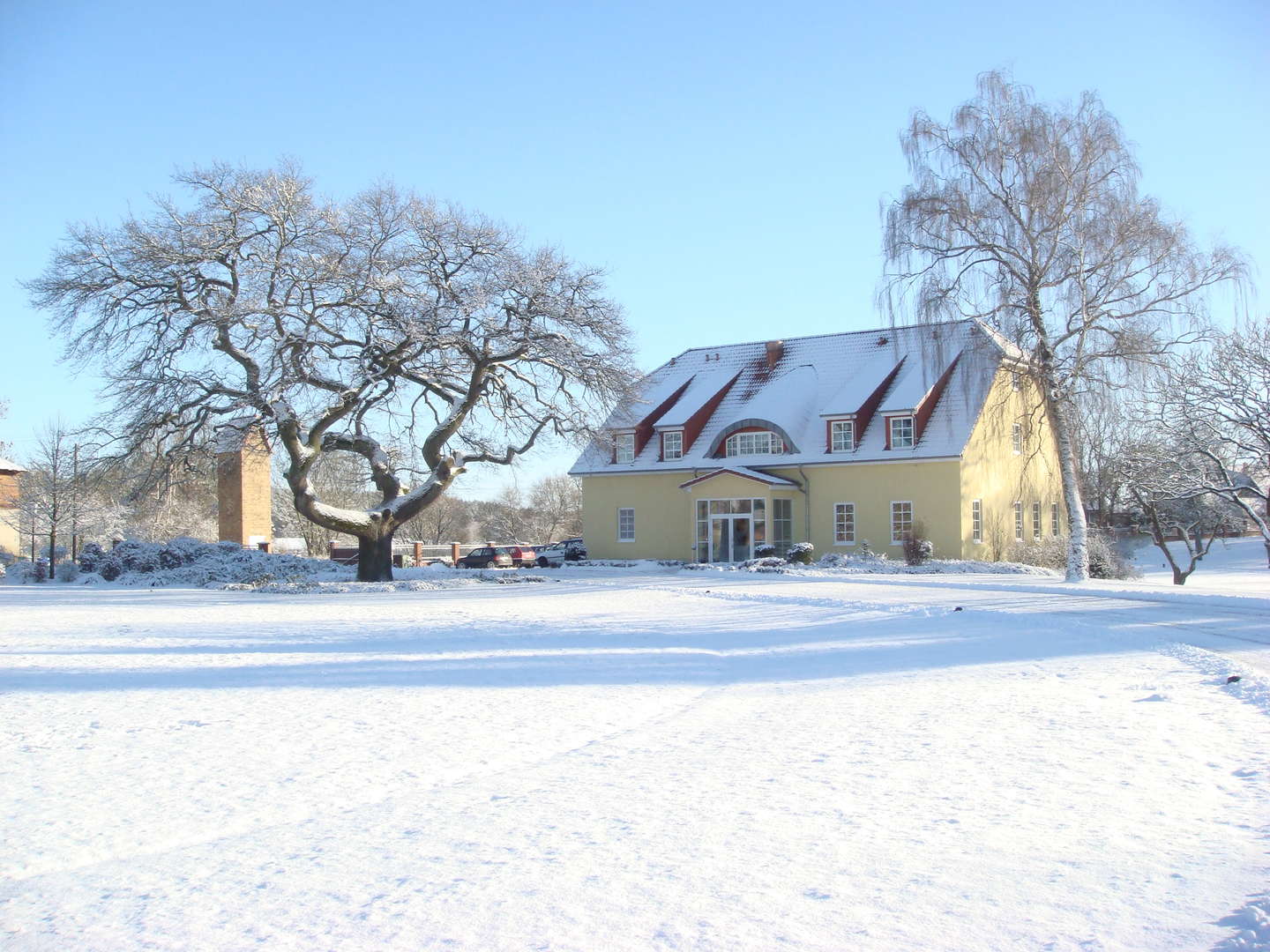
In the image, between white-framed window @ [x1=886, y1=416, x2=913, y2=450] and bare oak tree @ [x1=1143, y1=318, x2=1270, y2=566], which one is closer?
bare oak tree @ [x1=1143, y1=318, x2=1270, y2=566]

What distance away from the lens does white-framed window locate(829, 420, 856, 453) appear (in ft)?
125

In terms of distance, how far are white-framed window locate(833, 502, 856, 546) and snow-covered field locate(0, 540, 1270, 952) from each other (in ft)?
76.5

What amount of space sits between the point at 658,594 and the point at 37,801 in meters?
18.5

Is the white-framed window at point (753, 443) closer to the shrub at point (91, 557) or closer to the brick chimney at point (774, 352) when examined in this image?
the brick chimney at point (774, 352)

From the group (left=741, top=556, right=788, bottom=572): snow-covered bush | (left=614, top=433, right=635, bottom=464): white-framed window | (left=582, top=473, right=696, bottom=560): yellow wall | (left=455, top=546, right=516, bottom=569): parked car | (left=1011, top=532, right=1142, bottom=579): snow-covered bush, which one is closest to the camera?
(left=1011, top=532, right=1142, bottom=579): snow-covered bush

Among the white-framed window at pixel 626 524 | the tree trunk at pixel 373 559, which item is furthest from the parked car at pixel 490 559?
the tree trunk at pixel 373 559

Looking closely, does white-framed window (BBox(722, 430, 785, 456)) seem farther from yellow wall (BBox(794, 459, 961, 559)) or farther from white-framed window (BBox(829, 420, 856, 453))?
white-framed window (BBox(829, 420, 856, 453))

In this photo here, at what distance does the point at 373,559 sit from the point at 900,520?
1848 centimetres

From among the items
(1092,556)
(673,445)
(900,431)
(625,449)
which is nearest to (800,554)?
(900,431)

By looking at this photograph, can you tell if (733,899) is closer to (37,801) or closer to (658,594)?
(37,801)

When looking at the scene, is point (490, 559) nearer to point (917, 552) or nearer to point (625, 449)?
point (625, 449)

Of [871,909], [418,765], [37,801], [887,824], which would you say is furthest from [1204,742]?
[37,801]

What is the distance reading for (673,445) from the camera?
138 feet

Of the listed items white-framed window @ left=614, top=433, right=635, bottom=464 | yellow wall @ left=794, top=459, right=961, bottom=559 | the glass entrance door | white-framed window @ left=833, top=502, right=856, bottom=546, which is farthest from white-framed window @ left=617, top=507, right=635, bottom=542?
white-framed window @ left=833, top=502, right=856, bottom=546
